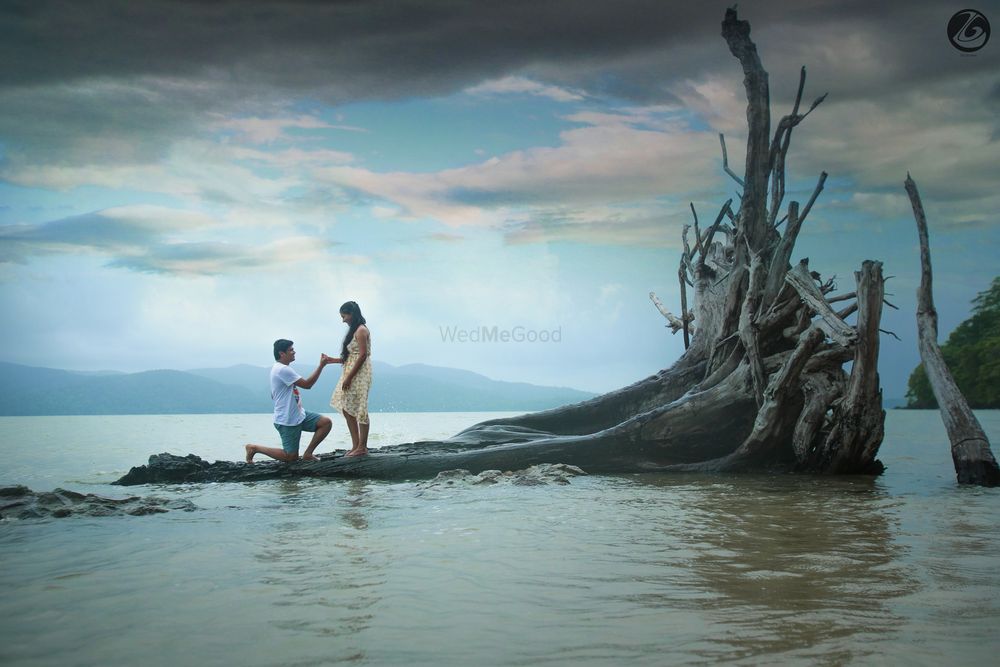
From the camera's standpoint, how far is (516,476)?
461 inches

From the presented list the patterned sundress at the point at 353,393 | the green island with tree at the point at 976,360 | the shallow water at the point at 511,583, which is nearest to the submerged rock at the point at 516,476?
the shallow water at the point at 511,583

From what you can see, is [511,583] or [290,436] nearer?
[511,583]

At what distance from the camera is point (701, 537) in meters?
6.62

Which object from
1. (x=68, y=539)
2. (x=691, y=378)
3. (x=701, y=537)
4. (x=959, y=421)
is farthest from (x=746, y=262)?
(x=68, y=539)

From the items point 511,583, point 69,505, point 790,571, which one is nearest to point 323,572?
point 511,583

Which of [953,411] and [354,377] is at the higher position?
[354,377]

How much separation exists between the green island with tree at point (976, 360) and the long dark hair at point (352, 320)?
169ft

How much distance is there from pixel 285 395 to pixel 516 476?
408cm

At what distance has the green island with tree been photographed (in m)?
59.5

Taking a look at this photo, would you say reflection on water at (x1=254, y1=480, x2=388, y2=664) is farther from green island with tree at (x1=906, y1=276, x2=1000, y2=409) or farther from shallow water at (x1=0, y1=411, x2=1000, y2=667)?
green island with tree at (x1=906, y1=276, x2=1000, y2=409)

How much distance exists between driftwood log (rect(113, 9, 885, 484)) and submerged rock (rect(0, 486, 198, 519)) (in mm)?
3065

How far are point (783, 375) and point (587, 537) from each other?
21.2 feet

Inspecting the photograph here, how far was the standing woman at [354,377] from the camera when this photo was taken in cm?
1259

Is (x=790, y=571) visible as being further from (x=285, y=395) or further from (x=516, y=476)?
(x=285, y=395)
